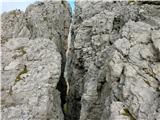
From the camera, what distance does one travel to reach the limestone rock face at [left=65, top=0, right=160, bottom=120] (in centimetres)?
3491

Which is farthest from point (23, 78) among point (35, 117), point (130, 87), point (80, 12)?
point (80, 12)

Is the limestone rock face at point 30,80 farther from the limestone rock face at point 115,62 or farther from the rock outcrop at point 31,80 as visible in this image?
the limestone rock face at point 115,62

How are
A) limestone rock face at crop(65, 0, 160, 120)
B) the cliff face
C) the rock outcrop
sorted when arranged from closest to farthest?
limestone rock face at crop(65, 0, 160, 120), the cliff face, the rock outcrop

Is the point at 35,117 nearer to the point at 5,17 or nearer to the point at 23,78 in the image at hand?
the point at 23,78

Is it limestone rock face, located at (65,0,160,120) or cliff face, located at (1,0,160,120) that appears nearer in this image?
limestone rock face, located at (65,0,160,120)

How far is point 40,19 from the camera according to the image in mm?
67500

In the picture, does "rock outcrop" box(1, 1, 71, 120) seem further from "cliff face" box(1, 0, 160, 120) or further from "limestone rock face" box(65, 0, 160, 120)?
"limestone rock face" box(65, 0, 160, 120)

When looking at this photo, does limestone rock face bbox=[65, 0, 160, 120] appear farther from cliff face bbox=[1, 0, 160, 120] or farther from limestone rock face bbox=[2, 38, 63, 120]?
limestone rock face bbox=[2, 38, 63, 120]

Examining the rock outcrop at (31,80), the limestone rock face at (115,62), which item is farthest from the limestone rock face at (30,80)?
the limestone rock face at (115,62)

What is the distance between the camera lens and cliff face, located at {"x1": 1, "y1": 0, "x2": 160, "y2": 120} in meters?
35.8

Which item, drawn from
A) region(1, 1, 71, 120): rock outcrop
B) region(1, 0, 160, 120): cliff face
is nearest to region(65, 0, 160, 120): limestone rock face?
region(1, 0, 160, 120): cliff face

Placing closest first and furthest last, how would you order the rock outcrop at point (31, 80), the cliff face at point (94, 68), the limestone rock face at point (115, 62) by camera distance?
the limestone rock face at point (115, 62)
the cliff face at point (94, 68)
the rock outcrop at point (31, 80)

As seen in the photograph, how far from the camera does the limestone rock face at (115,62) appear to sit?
115 ft

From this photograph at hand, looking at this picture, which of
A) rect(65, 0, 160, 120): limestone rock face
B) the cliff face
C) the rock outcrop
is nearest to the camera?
rect(65, 0, 160, 120): limestone rock face
